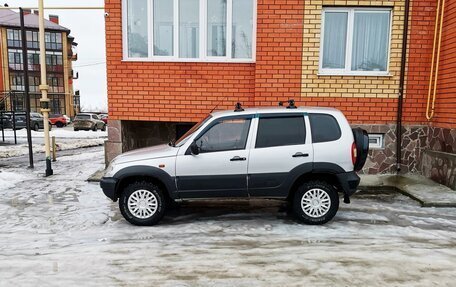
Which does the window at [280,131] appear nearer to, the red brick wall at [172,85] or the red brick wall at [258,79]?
the red brick wall at [258,79]

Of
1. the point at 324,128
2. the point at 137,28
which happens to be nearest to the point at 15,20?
the point at 137,28

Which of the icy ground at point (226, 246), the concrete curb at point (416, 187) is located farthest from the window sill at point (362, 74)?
the icy ground at point (226, 246)

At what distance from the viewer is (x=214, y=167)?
214 inches

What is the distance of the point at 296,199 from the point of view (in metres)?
5.55

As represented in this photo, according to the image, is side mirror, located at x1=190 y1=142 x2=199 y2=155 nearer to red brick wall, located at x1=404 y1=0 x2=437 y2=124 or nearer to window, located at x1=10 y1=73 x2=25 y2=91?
red brick wall, located at x1=404 y1=0 x2=437 y2=124

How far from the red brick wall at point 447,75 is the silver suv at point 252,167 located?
11.7 feet

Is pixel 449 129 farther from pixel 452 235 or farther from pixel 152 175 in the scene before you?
pixel 152 175

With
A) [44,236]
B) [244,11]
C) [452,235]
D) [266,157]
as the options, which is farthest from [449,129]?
[44,236]

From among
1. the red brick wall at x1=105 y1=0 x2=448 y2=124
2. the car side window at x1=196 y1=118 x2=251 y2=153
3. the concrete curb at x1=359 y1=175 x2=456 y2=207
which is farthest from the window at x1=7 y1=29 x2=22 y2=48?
the concrete curb at x1=359 y1=175 x2=456 y2=207

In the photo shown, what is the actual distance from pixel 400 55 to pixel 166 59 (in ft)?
18.2

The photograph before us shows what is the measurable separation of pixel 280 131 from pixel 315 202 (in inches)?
47.5

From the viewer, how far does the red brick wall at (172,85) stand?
8.85 m

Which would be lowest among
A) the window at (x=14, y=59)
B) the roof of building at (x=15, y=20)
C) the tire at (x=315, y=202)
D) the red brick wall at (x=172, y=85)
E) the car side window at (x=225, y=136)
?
the tire at (x=315, y=202)

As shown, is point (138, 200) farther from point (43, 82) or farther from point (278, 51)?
point (43, 82)
